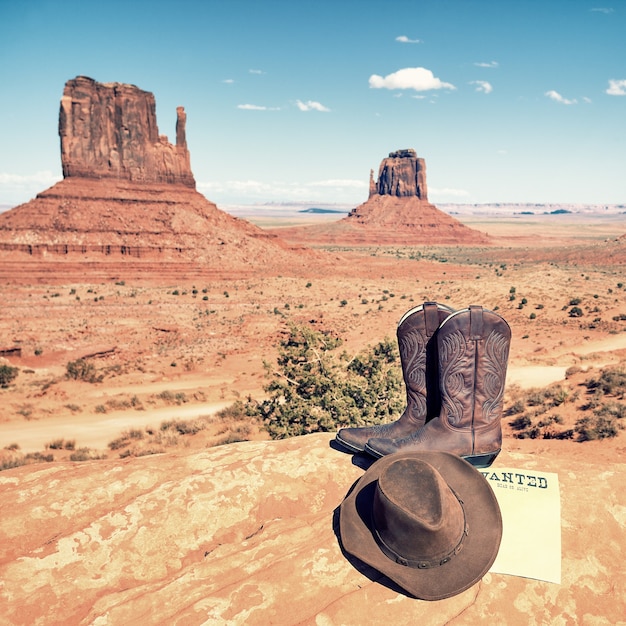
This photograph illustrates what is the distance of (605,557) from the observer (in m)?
3.17

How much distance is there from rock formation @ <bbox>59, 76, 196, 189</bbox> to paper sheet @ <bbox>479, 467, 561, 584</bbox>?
63.8 metres

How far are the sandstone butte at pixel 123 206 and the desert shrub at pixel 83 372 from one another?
1234 inches

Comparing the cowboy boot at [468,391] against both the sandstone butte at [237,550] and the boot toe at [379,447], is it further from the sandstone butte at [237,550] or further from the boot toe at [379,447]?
the sandstone butte at [237,550]

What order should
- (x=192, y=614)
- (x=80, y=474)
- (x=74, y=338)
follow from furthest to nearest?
(x=74, y=338), (x=80, y=474), (x=192, y=614)

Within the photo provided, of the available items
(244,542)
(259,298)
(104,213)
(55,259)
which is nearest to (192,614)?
(244,542)

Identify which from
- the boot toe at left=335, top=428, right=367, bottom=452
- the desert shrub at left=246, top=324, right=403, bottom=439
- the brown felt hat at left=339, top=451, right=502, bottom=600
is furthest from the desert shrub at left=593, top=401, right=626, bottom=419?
the brown felt hat at left=339, top=451, right=502, bottom=600

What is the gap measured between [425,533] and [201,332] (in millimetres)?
25441

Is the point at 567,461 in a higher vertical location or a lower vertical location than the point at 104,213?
lower

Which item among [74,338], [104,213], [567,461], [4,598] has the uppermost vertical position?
[104,213]

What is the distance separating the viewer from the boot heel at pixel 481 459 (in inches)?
156

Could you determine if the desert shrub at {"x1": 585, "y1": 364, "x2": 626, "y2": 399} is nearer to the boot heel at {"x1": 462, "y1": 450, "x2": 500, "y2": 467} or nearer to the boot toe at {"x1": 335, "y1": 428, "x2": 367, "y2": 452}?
the boot heel at {"x1": 462, "y1": 450, "x2": 500, "y2": 467}

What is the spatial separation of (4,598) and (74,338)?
25021 mm

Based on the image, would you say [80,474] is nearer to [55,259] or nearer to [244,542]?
[244,542]

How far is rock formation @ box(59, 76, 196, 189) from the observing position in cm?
5678
